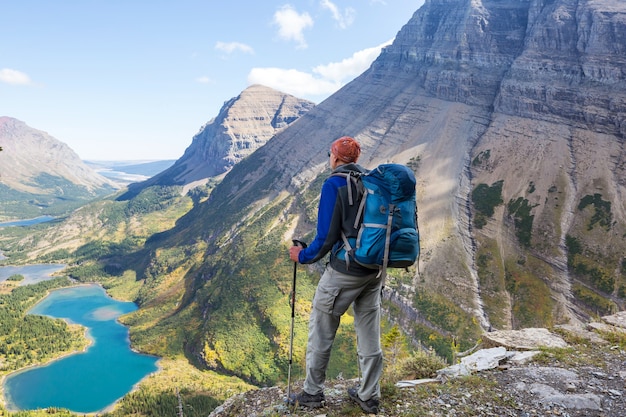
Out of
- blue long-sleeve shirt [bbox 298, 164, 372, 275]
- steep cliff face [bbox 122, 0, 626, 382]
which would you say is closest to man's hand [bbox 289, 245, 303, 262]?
blue long-sleeve shirt [bbox 298, 164, 372, 275]

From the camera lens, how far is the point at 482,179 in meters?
100

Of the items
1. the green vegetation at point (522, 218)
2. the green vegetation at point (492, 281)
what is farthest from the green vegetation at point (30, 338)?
the green vegetation at point (522, 218)

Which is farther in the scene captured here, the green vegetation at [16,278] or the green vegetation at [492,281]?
the green vegetation at [16,278]

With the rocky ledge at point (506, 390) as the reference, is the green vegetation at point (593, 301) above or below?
below

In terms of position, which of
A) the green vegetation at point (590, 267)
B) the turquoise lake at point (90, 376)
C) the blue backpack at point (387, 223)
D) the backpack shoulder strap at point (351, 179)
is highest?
the backpack shoulder strap at point (351, 179)

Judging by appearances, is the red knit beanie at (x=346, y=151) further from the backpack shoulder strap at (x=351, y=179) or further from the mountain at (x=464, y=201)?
the mountain at (x=464, y=201)

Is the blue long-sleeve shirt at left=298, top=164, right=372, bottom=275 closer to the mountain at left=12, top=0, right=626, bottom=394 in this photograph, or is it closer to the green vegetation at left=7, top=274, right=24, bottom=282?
the mountain at left=12, top=0, right=626, bottom=394

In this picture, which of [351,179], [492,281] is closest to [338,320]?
[351,179]

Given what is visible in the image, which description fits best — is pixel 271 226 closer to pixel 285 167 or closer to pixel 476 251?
pixel 285 167

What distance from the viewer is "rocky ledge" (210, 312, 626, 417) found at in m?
7.10

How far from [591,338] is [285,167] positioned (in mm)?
150186

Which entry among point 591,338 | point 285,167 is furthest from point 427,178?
point 591,338

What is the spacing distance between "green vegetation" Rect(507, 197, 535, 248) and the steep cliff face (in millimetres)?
330

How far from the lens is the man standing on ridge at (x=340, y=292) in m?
6.68
